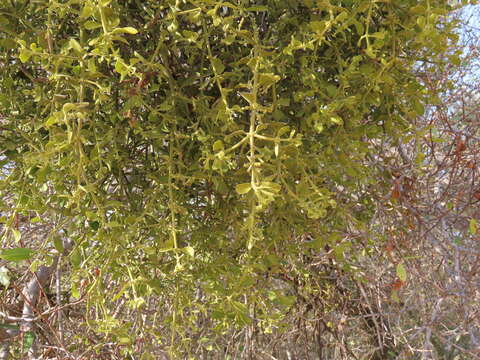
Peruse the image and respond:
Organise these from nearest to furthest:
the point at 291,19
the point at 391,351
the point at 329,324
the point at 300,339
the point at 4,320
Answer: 1. the point at 291,19
2. the point at 4,320
3. the point at 329,324
4. the point at 300,339
5. the point at 391,351

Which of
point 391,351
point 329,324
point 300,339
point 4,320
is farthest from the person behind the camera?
point 391,351

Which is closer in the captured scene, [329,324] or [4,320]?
[4,320]

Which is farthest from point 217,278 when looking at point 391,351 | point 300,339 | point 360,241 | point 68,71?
point 391,351

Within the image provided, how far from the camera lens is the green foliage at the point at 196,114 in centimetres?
50

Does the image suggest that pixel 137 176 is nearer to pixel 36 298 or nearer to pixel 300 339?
pixel 36 298

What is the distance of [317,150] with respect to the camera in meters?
0.60

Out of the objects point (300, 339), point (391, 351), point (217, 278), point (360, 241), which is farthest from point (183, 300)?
point (391, 351)

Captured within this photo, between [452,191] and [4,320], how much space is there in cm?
108

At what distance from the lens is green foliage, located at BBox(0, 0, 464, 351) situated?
496 millimetres

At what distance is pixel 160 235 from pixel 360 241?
54 centimetres

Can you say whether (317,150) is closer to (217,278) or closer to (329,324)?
(217,278)

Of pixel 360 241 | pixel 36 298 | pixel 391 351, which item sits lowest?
pixel 391 351

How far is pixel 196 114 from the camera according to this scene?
598 mm

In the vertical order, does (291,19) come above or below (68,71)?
above
